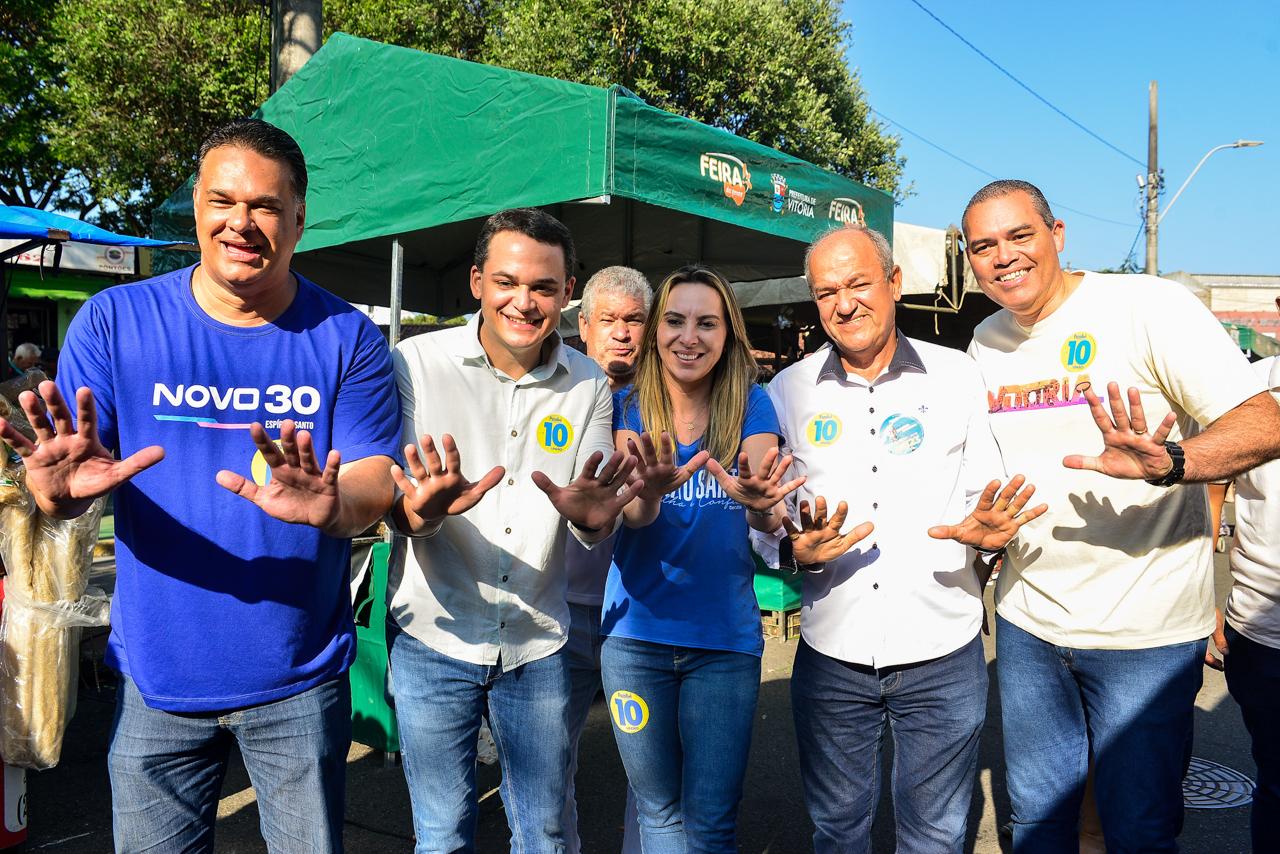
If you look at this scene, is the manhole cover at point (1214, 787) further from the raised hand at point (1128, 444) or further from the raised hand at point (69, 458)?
the raised hand at point (69, 458)

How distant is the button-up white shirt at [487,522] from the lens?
2.17 m

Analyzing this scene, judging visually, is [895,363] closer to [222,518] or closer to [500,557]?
[500,557]


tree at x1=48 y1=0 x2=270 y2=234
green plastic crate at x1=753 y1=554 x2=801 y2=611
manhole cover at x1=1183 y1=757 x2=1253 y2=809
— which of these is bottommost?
manhole cover at x1=1183 y1=757 x2=1253 y2=809

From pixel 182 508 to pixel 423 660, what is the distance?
69cm

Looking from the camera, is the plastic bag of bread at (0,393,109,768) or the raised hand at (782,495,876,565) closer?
the raised hand at (782,495,876,565)

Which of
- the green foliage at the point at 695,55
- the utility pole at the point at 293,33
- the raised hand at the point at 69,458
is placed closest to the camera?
the raised hand at the point at 69,458

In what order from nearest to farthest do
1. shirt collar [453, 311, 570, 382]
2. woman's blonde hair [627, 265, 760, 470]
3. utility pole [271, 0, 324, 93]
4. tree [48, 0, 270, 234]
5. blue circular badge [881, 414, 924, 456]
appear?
shirt collar [453, 311, 570, 382] → blue circular badge [881, 414, 924, 456] → woman's blonde hair [627, 265, 760, 470] → utility pole [271, 0, 324, 93] → tree [48, 0, 270, 234]

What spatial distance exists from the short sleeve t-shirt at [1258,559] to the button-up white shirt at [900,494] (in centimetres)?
86

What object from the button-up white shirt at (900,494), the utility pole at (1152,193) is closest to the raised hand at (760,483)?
the button-up white shirt at (900,494)

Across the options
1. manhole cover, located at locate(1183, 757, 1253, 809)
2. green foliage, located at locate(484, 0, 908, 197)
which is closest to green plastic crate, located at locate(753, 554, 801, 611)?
manhole cover, located at locate(1183, 757, 1253, 809)

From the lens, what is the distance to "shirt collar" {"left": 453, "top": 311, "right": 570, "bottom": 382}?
224cm

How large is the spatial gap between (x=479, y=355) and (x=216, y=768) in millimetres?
1138

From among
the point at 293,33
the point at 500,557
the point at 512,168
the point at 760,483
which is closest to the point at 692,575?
the point at 760,483

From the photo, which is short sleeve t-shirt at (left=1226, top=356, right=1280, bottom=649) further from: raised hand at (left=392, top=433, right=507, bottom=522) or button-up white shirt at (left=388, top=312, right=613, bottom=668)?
raised hand at (left=392, top=433, right=507, bottom=522)
